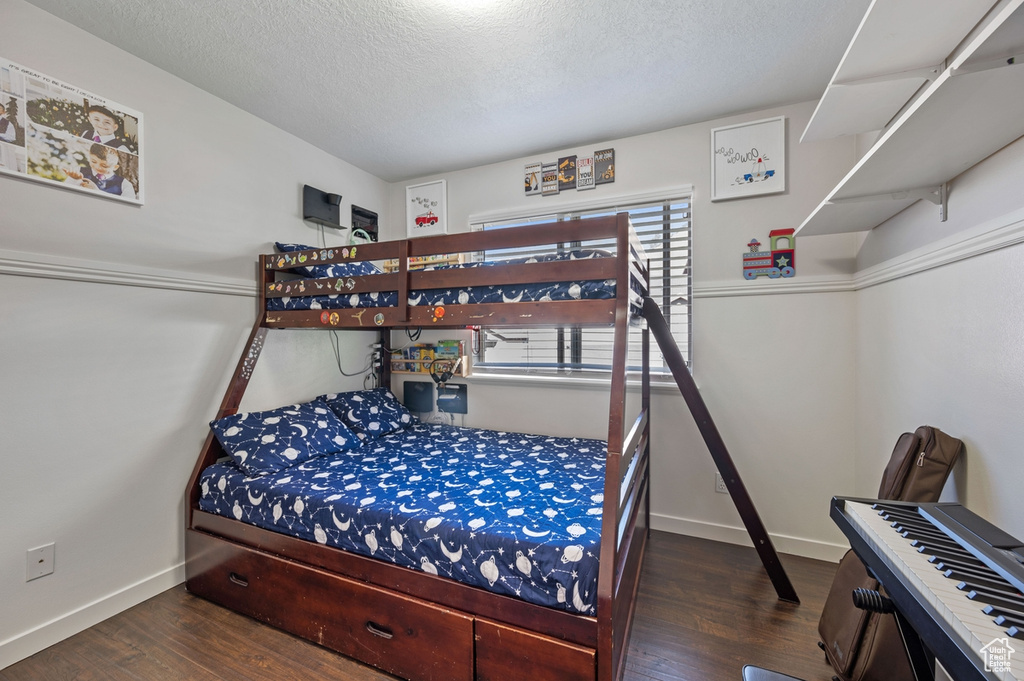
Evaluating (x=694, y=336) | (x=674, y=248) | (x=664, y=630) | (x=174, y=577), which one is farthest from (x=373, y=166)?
(x=664, y=630)

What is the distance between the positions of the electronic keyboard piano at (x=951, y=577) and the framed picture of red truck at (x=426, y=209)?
2924 mm

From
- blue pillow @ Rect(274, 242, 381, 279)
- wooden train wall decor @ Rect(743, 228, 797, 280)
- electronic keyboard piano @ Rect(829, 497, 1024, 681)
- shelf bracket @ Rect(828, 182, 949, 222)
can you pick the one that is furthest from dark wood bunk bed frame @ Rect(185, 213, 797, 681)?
shelf bracket @ Rect(828, 182, 949, 222)

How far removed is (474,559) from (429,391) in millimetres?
1901

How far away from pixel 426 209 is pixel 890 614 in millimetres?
3308

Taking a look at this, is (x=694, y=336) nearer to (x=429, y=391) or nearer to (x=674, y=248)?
(x=674, y=248)

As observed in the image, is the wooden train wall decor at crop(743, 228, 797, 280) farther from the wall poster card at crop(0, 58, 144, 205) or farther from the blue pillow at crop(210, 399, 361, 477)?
the wall poster card at crop(0, 58, 144, 205)

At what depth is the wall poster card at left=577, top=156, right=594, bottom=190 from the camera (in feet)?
8.90

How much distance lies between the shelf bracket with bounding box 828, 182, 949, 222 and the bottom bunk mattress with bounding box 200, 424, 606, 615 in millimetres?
1550

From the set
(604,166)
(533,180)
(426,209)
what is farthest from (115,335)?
(604,166)

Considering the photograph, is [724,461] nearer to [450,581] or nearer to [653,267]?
[653,267]

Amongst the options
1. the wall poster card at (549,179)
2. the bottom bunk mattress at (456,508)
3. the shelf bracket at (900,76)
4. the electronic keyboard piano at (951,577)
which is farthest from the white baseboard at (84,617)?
the shelf bracket at (900,76)

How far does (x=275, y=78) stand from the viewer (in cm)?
205

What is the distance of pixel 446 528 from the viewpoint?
55.5 inches

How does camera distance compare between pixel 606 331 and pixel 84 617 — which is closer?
pixel 84 617
